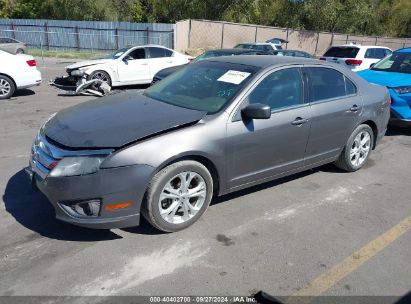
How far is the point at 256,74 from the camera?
400 centimetres

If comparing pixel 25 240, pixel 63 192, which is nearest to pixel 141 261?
pixel 63 192

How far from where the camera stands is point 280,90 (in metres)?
4.19

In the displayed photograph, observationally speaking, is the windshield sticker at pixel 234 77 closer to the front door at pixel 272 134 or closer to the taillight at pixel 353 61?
the front door at pixel 272 134

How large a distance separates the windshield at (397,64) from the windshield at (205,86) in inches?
200

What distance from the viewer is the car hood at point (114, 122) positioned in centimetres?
326

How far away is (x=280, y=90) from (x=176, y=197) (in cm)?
171

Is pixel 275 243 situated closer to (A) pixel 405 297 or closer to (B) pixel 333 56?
(A) pixel 405 297

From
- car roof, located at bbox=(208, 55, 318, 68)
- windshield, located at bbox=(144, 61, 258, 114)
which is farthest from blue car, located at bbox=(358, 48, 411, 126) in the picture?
windshield, located at bbox=(144, 61, 258, 114)

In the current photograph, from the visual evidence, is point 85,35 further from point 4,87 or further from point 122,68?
point 4,87

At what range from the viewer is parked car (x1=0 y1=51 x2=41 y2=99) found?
31.1 feet

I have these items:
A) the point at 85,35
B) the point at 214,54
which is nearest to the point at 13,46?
the point at 85,35

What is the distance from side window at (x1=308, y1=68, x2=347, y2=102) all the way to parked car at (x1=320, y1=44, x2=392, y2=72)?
890 cm

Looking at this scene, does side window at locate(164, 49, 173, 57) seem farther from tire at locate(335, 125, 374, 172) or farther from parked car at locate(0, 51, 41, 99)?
tire at locate(335, 125, 374, 172)

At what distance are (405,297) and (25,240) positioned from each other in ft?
10.5
